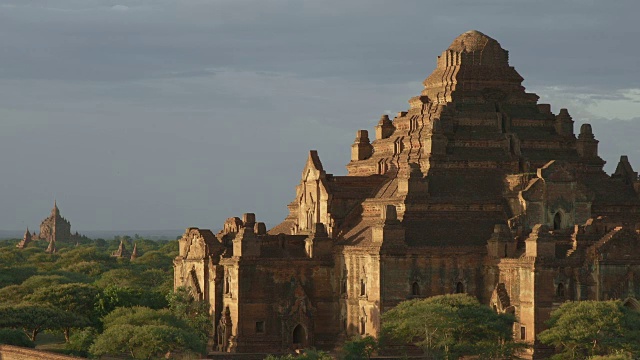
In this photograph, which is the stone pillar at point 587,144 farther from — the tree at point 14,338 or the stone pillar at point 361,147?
the tree at point 14,338

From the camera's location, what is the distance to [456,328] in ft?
234

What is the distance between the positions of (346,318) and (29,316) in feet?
64.6

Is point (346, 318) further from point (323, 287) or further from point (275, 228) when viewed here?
point (275, 228)

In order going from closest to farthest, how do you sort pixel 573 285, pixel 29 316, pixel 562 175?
pixel 573 285
pixel 562 175
pixel 29 316

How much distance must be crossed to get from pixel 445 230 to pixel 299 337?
10.2 meters

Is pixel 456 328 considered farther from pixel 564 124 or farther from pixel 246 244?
pixel 564 124

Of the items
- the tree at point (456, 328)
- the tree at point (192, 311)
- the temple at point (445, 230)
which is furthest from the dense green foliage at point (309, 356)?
the tree at point (192, 311)

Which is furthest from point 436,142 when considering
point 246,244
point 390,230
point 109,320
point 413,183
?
point 109,320

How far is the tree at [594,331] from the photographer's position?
226 ft

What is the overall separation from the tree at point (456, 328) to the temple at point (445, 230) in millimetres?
2474

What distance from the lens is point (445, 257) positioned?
77.7 meters

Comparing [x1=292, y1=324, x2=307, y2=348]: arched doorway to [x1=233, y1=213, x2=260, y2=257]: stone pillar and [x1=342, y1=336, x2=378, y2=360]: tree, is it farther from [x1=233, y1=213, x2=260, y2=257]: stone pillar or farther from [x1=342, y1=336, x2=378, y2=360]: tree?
[x1=342, y1=336, x2=378, y2=360]: tree

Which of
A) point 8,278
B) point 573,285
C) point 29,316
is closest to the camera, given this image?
point 573,285

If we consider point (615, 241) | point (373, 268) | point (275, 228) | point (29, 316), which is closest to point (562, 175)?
point (615, 241)
